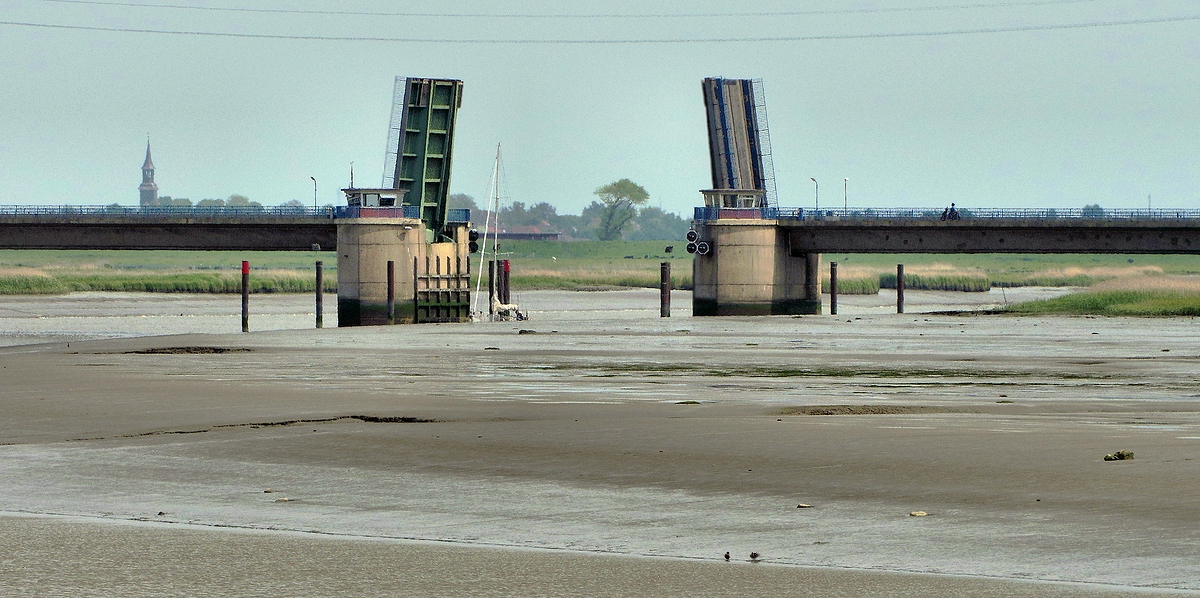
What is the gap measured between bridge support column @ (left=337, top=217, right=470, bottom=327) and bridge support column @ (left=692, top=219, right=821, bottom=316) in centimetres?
1543

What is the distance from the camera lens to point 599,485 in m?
15.1

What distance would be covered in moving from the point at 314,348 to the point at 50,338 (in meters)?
19.1

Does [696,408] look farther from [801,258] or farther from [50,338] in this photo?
[801,258]

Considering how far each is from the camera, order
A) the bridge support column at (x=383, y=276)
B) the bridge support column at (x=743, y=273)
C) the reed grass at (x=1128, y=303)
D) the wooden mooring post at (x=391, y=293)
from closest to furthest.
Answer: the reed grass at (x=1128, y=303), the wooden mooring post at (x=391, y=293), the bridge support column at (x=383, y=276), the bridge support column at (x=743, y=273)

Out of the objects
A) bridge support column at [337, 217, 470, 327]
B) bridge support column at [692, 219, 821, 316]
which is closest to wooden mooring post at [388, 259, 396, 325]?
bridge support column at [337, 217, 470, 327]

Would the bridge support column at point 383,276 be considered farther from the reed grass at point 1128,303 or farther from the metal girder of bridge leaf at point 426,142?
the reed grass at point 1128,303

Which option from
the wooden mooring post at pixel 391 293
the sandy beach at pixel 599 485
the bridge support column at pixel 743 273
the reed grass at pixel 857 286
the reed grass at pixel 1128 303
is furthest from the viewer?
the reed grass at pixel 857 286

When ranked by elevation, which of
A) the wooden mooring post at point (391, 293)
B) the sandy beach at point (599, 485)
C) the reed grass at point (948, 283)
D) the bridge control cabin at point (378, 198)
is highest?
the bridge control cabin at point (378, 198)

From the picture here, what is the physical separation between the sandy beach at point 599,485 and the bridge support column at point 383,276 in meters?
44.0

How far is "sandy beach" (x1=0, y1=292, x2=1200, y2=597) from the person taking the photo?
10.5 m

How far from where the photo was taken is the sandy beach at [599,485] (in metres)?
10.5

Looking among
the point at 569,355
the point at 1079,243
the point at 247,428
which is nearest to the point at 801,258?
the point at 1079,243

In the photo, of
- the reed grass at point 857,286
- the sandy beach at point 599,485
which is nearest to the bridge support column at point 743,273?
the reed grass at point 857,286

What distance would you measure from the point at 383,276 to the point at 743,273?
21.7 metres
